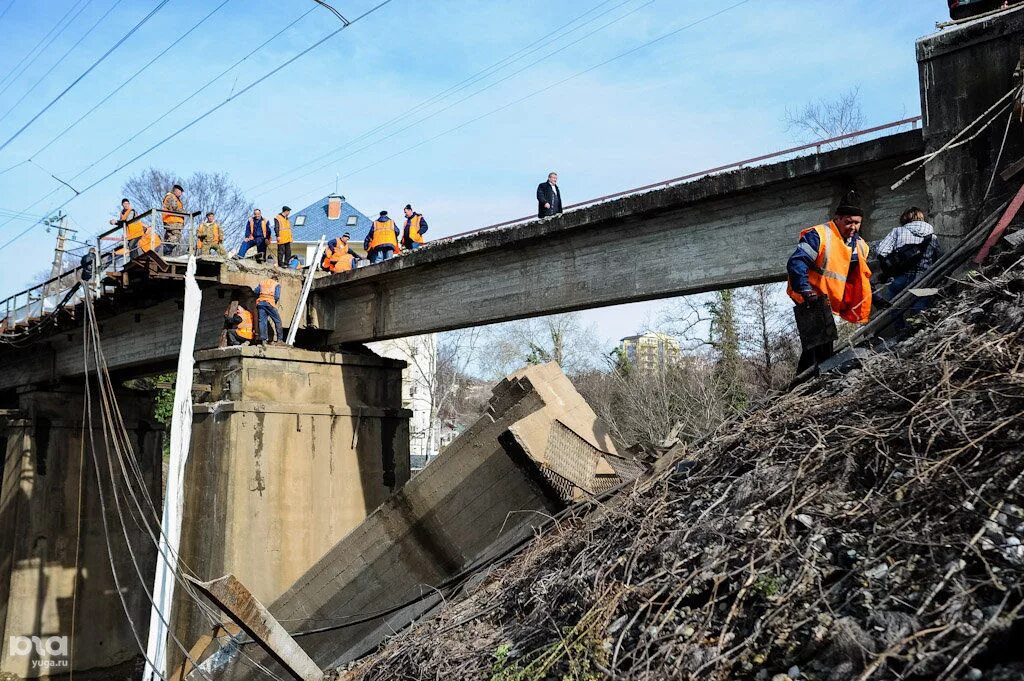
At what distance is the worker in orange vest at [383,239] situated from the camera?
15.0 metres

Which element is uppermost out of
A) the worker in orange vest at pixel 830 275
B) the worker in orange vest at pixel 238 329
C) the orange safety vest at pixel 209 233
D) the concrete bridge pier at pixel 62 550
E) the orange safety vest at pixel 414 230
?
the orange safety vest at pixel 209 233

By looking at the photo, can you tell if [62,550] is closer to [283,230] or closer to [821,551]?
[283,230]

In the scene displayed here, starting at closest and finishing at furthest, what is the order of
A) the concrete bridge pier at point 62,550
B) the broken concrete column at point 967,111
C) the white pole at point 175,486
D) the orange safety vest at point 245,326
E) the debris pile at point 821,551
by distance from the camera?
the debris pile at point 821,551 < the broken concrete column at point 967,111 < the white pole at point 175,486 < the orange safety vest at point 245,326 < the concrete bridge pier at point 62,550

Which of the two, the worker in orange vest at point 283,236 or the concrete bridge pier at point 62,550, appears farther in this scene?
the concrete bridge pier at point 62,550

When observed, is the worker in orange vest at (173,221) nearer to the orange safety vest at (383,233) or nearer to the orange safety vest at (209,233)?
the orange safety vest at (209,233)

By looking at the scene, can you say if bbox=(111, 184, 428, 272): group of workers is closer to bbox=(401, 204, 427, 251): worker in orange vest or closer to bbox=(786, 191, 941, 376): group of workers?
bbox=(401, 204, 427, 251): worker in orange vest

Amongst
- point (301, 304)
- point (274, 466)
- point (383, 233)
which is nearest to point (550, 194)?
point (383, 233)

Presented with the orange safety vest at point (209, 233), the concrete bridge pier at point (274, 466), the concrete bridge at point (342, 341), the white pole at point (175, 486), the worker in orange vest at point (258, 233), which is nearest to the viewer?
the concrete bridge at point (342, 341)

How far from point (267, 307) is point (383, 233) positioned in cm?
244

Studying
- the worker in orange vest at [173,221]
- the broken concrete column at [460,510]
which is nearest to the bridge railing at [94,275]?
the worker in orange vest at [173,221]

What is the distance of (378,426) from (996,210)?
33.1 ft

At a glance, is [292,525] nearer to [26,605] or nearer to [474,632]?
[474,632]

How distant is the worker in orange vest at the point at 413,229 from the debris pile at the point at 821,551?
11302mm

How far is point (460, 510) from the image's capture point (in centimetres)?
779
